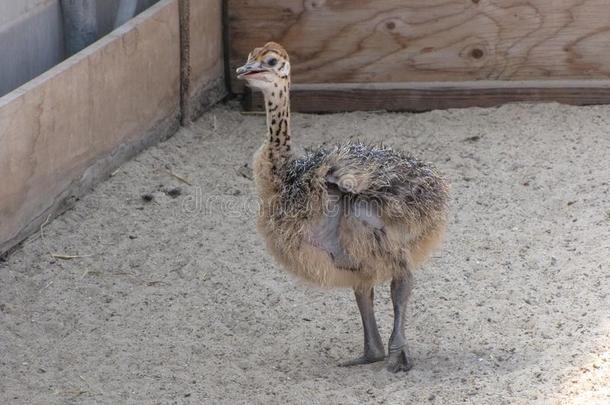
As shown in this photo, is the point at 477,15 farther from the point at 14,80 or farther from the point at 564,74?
the point at 14,80

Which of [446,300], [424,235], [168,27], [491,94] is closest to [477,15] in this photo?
[491,94]

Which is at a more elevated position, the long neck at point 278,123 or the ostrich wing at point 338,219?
the long neck at point 278,123

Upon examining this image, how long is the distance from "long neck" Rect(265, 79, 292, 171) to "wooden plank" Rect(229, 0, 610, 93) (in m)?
2.71

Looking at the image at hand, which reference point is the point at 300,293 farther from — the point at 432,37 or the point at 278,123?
the point at 432,37

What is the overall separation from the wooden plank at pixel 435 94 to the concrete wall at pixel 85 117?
77 cm

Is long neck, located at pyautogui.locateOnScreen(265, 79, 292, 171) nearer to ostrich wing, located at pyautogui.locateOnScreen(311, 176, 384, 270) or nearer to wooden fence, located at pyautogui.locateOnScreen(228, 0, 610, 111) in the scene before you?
ostrich wing, located at pyautogui.locateOnScreen(311, 176, 384, 270)

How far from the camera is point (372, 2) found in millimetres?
7359

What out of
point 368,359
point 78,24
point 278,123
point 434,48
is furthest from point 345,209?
point 434,48

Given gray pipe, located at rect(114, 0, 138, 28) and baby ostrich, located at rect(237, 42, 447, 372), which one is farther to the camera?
gray pipe, located at rect(114, 0, 138, 28)

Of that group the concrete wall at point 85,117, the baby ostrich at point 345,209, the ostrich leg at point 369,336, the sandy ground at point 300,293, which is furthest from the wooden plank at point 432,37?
the ostrich leg at point 369,336

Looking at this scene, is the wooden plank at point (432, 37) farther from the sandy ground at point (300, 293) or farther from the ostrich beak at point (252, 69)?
the ostrich beak at point (252, 69)

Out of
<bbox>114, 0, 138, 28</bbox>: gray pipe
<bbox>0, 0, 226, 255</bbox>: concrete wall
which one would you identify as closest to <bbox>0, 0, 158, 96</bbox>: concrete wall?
<bbox>0, 0, 226, 255</bbox>: concrete wall

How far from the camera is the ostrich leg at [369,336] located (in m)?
4.86

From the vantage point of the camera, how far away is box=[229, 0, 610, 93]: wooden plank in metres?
7.29
